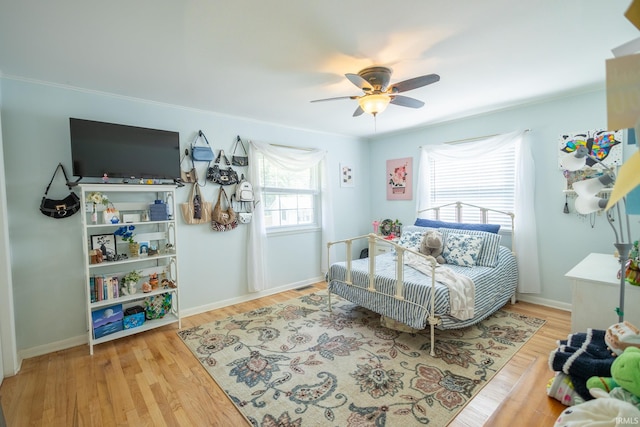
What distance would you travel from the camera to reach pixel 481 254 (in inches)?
127

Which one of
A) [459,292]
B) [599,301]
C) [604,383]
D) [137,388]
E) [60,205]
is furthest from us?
[60,205]

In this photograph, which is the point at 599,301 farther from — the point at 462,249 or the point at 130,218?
the point at 130,218

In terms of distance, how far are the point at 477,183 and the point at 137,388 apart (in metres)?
4.27

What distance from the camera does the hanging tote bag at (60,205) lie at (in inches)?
102

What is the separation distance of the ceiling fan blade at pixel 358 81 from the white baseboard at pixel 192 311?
2.97m

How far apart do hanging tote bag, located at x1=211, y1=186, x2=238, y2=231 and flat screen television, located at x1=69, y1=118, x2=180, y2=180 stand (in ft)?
1.90

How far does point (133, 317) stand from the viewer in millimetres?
2902

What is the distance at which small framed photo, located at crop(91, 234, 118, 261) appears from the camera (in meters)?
2.74

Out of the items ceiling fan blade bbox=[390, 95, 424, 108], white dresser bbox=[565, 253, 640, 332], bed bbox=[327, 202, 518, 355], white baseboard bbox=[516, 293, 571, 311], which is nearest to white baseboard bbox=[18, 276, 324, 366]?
bed bbox=[327, 202, 518, 355]

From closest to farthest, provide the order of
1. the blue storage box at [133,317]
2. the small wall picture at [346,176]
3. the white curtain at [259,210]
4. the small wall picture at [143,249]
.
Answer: the blue storage box at [133,317] → the small wall picture at [143,249] → the white curtain at [259,210] → the small wall picture at [346,176]

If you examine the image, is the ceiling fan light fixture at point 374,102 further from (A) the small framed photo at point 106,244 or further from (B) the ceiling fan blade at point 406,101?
(A) the small framed photo at point 106,244

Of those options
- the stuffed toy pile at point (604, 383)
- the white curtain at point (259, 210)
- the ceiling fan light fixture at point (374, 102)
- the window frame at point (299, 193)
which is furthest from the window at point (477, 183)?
the stuffed toy pile at point (604, 383)

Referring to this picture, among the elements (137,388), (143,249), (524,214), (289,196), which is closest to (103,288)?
(143,249)

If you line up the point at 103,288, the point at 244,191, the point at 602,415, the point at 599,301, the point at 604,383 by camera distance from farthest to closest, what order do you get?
1. the point at 244,191
2. the point at 103,288
3. the point at 599,301
4. the point at 604,383
5. the point at 602,415
